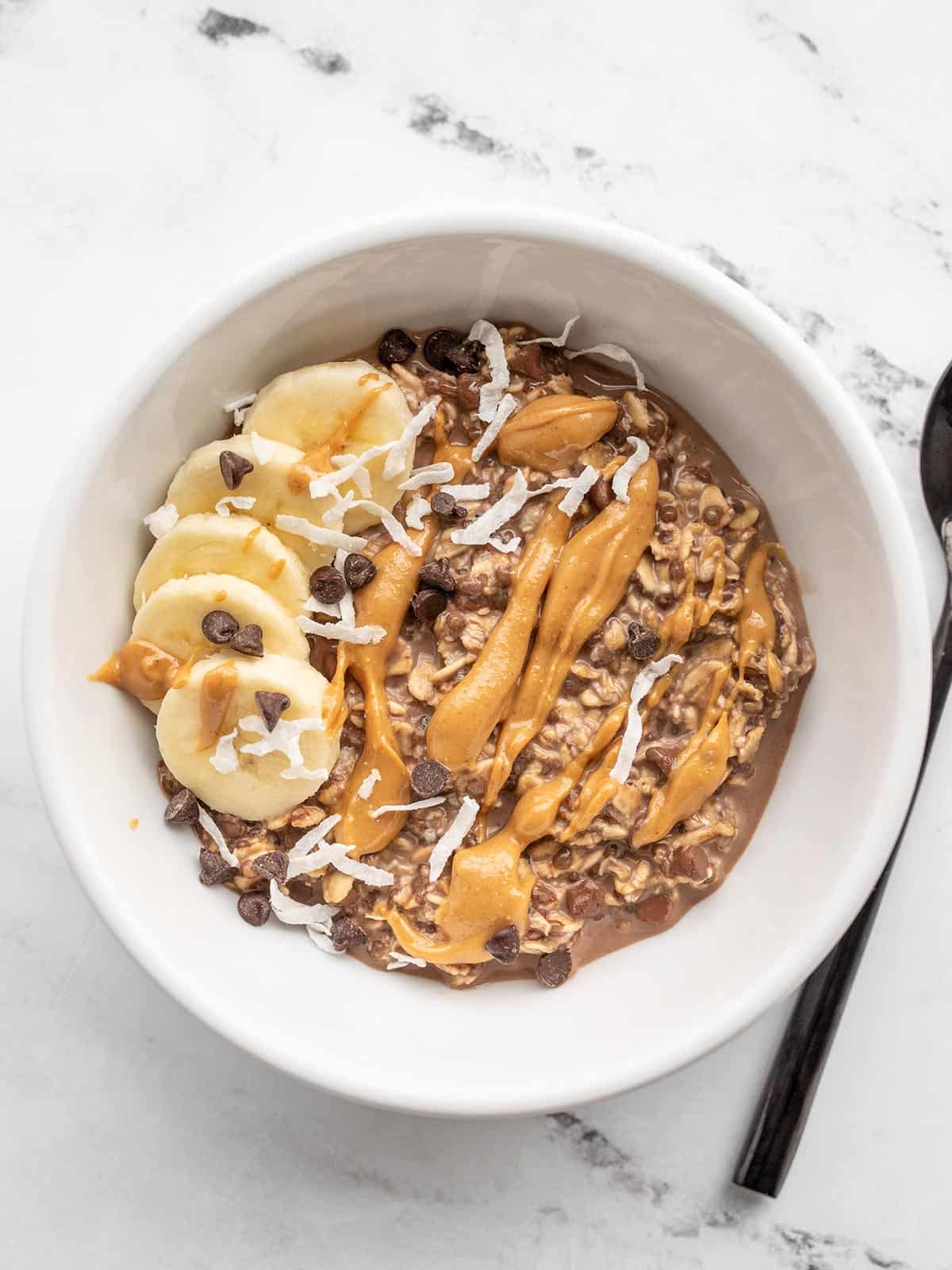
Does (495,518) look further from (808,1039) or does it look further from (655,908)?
(808,1039)

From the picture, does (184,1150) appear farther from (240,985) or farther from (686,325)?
(686,325)

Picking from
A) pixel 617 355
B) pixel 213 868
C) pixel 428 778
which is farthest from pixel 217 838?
pixel 617 355

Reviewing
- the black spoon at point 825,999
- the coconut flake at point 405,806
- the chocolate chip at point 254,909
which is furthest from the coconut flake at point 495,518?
the black spoon at point 825,999

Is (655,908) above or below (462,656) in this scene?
below

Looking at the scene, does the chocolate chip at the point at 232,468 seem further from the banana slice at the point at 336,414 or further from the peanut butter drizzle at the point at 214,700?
the peanut butter drizzle at the point at 214,700

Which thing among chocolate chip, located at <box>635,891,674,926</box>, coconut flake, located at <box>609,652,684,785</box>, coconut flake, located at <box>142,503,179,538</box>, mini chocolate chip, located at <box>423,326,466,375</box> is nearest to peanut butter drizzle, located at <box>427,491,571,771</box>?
coconut flake, located at <box>609,652,684,785</box>

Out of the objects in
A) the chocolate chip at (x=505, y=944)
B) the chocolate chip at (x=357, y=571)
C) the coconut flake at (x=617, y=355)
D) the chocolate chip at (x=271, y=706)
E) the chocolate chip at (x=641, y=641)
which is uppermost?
the coconut flake at (x=617, y=355)
